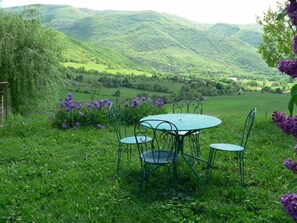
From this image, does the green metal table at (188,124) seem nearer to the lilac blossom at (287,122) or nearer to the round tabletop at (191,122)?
the round tabletop at (191,122)

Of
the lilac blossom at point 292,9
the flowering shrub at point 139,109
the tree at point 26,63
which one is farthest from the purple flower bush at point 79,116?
the lilac blossom at point 292,9

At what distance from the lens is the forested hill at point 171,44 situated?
6975 centimetres

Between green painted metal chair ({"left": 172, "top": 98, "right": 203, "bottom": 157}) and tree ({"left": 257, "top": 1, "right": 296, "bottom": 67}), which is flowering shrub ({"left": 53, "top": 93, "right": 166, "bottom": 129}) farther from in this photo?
tree ({"left": 257, "top": 1, "right": 296, "bottom": 67})

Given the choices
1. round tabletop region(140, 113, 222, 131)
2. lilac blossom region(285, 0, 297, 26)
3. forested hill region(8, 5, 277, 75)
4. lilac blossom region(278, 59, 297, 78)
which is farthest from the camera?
forested hill region(8, 5, 277, 75)

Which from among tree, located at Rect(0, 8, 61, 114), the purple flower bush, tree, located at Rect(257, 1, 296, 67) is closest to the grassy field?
the purple flower bush

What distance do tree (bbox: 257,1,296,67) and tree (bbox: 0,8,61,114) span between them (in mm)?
7996

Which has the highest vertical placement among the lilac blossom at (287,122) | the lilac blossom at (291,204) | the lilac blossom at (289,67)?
the lilac blossom at (289,67)

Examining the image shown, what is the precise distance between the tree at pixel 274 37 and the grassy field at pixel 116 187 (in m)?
3.50

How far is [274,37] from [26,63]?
8.53 m

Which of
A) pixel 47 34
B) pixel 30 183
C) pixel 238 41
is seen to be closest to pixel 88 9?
pixel 238 41

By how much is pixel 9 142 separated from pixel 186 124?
13.9 feet

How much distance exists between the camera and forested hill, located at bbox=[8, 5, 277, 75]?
229 ft

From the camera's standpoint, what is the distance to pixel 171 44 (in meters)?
86.6

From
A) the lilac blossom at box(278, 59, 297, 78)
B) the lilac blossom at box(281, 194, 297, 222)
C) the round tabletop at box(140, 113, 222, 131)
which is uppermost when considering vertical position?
the lilac blossom at box(278, 59, 297, 78)
